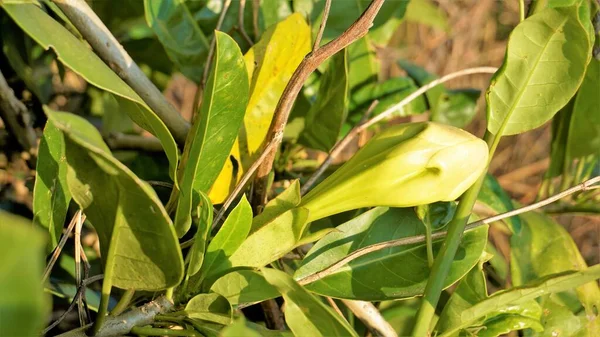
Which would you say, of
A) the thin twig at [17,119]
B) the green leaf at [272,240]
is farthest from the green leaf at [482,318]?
the thin twig at [17,119]

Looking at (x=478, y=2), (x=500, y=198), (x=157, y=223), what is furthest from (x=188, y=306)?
(x=478, y=2)

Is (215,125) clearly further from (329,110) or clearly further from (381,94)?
(381,94)

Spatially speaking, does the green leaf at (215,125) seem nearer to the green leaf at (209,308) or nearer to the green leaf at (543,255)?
the green leaf at (209,308)

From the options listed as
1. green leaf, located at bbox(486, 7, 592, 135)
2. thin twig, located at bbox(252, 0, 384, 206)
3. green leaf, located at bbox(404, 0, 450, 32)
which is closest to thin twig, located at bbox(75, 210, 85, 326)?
thin twig, located at bbox(252, 0, 384, 206)

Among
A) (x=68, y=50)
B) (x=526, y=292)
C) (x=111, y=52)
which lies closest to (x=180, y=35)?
(x=111, y=52)

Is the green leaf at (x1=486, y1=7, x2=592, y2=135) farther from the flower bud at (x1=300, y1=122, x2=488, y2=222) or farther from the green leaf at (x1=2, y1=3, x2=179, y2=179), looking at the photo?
the green leaf at (x1=2, y1=3, x2=179, y2=179)

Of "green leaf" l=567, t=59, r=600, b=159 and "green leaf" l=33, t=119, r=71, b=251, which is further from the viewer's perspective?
"green leaf" l=567, t=59, r=600, b=159

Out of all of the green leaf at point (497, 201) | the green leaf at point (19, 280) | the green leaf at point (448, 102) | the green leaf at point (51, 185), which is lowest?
the green leaf at point (497, 201)
